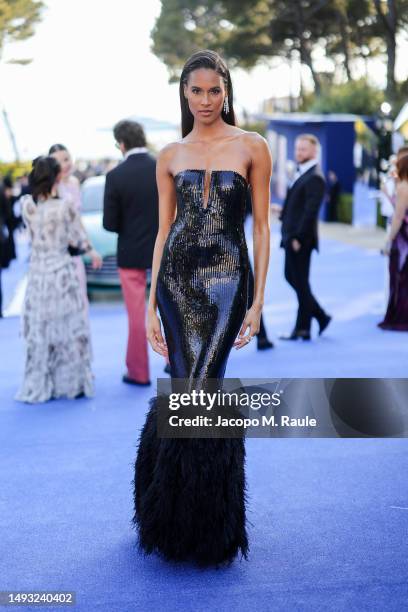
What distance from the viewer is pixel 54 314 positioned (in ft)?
25.3

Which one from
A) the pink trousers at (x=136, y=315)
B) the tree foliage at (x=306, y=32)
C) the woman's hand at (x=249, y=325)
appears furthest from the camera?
the tree foliage at (x=306, y=32)

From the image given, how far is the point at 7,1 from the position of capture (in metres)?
36.5

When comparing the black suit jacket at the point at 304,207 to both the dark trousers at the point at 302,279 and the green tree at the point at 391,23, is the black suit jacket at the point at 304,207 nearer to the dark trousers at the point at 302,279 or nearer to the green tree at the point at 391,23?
the dark trousers at the point at 302,279

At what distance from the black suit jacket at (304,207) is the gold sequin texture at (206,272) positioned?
18.9ft

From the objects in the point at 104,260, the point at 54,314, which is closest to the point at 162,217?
the point at 54,314

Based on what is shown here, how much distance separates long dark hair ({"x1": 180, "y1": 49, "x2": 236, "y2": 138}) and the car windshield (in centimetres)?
1111

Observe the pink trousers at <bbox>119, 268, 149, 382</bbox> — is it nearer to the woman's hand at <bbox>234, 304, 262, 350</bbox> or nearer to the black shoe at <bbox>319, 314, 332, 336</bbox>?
the black shoe at <bbox>319, 314, 332, 336</bbox>

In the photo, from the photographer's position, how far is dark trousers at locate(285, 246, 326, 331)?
33.2ft

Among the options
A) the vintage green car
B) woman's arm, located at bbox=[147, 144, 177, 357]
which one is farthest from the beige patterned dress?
the vintage green car

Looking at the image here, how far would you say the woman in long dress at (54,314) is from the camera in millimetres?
7648

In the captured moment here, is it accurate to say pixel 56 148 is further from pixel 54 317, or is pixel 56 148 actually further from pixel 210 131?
pixel 210 131

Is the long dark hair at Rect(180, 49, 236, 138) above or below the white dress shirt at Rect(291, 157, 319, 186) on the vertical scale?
above

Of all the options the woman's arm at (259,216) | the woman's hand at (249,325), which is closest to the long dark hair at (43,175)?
the woman's arm at (259,216)

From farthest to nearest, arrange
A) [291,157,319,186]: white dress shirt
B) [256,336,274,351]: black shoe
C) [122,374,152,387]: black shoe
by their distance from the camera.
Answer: [291,157,319,186]: white dress shirt < [256,336,274,351]: black shoe < [122,374,152,387]: black shoe
